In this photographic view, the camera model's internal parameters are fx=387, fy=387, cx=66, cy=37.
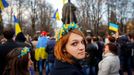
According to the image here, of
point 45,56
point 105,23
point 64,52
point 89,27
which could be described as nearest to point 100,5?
point 89,27

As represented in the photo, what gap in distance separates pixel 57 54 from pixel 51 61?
8658 mm

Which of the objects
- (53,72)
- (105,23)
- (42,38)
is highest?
(53,72)

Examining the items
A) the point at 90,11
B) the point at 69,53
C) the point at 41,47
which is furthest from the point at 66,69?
the point at 90,11

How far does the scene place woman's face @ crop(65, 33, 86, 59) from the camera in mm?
3281

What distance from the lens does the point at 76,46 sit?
3326 mm

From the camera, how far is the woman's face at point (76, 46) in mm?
3281

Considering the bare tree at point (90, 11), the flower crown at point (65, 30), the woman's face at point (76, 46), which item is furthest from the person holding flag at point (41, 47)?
the bare tree at point (90, 11)

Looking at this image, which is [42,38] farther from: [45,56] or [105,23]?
[105,23]

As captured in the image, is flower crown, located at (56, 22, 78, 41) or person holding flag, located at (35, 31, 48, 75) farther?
person holding flag, located at (35, 31, 48, 75)

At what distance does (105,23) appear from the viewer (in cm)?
5872

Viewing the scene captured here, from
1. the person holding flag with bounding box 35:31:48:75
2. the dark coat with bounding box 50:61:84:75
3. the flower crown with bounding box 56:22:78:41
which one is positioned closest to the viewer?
the dark coat with bounding box 50:61:84:75

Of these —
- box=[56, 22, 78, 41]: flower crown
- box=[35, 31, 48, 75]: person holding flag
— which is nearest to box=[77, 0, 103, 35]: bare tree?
box=[35, 31, 48, 75]: person holding flag

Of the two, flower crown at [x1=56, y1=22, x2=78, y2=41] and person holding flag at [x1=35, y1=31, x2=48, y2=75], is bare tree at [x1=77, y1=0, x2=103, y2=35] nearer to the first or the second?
person holding flag at [x1=35, y1=31, x2=48, y2=75]

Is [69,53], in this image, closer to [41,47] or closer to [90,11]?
[41,47]
